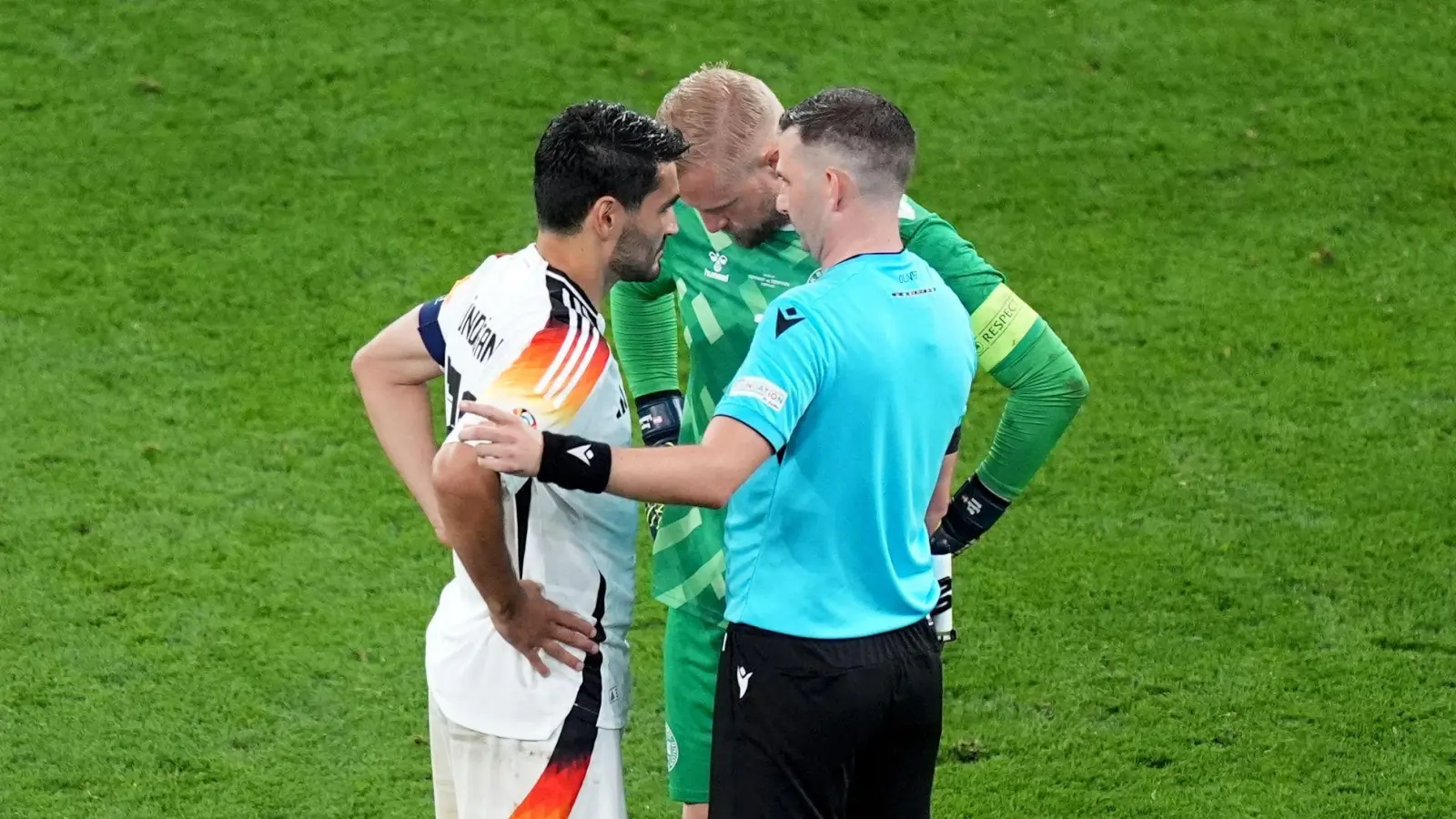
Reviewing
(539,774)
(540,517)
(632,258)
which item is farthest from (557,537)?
(632,258)

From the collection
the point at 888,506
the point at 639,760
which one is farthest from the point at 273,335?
the point at 888,506

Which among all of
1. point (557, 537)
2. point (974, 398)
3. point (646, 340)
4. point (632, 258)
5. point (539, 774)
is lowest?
point (974, 398)

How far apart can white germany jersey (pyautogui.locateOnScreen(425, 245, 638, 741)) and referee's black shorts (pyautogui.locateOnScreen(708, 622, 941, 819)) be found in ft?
0.76

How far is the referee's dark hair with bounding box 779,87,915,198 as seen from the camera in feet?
9.36

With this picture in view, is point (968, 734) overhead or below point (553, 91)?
below

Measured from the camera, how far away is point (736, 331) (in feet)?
11.1

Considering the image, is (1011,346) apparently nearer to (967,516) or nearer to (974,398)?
(967,516)

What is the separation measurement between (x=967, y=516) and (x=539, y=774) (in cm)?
110

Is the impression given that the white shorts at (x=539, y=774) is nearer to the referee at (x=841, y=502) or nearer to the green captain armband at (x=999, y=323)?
the referee at (x=841, y=502)

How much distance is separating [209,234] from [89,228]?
1.83ft

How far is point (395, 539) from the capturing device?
5914 millimetres

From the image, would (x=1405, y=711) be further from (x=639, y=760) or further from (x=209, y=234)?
(x=209, y=234)

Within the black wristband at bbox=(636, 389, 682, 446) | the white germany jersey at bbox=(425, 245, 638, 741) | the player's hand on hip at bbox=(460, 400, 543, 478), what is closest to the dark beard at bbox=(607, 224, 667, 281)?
the white germany jersey at bbox=(425, 245, 638, 741)

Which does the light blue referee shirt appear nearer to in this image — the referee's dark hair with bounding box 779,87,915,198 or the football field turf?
the referee's dark hair with bounding box 779,87,915,198
